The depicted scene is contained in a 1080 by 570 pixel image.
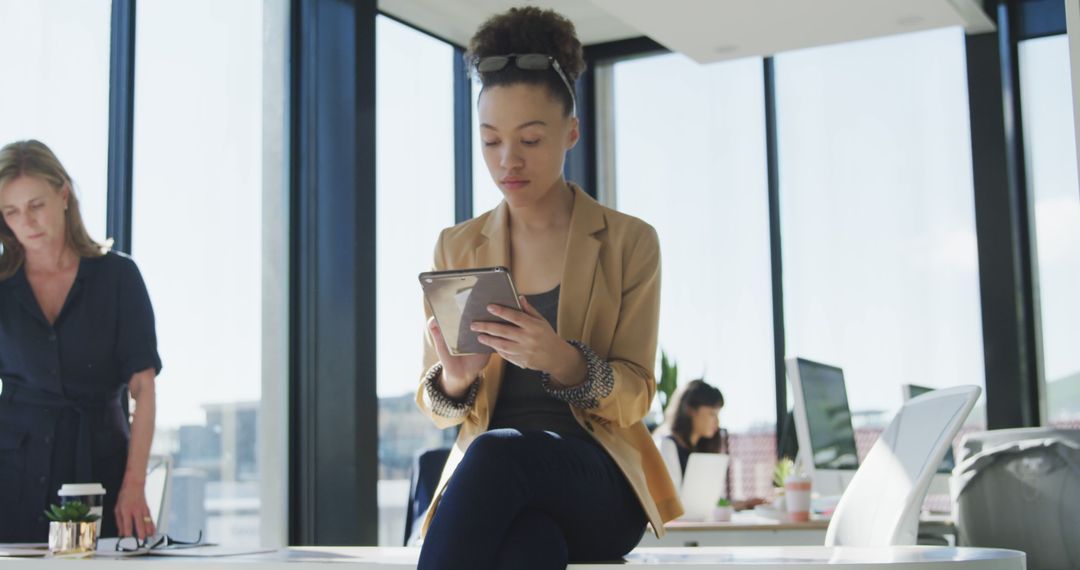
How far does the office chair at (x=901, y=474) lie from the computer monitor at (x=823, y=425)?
5.80ft

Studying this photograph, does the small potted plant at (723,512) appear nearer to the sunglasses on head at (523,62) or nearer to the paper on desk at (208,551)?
the paper on desk at (208,551)

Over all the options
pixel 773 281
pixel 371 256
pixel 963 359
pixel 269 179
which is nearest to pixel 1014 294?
pixel 963 359

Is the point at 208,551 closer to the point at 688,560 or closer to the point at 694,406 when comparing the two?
the point at 688,560

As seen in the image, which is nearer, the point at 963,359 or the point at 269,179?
the point at 269,179

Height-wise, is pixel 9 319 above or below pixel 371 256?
below

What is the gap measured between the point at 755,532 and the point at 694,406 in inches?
60.9

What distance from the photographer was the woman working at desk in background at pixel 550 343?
153cm

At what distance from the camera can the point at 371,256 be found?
5441mm

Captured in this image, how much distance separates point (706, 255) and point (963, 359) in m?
1.43

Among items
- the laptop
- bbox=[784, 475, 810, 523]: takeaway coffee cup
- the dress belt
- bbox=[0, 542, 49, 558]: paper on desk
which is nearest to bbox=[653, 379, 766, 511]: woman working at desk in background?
the laptop

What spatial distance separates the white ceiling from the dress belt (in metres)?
3.46

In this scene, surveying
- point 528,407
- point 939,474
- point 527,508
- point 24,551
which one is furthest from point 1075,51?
point 939,474

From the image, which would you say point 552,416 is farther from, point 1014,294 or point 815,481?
point 1014,294

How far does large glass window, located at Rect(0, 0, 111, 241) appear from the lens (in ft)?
13.4
